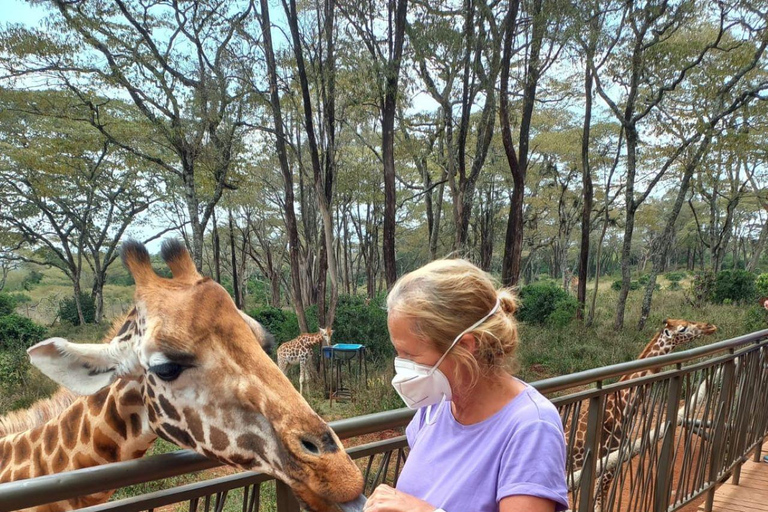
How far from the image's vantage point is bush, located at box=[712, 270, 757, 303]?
16.3 meters

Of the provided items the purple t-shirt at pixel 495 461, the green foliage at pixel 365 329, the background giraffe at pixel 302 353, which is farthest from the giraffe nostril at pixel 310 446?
the green foliage at pixel 365 329

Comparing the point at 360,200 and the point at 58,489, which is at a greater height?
the point at 360,200

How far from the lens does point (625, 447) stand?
2.63m

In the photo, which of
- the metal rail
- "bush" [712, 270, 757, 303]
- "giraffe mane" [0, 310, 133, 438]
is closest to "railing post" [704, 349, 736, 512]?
the metal rail

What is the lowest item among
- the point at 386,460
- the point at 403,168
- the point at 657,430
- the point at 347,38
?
the point at 657,430

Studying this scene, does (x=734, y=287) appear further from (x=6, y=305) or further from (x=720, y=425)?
(x=6, y=305)

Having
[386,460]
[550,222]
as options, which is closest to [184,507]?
[386,460]

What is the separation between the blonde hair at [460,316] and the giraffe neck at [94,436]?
106 cm

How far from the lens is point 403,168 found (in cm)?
1902

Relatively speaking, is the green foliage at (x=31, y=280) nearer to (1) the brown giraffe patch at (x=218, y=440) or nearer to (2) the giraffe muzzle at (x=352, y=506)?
(1) the brown giraffe patch at (x=218, y=440)

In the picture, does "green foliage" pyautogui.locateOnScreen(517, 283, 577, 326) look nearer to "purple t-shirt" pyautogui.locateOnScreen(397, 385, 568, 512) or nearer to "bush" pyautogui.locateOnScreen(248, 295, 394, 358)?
"bush" pyautogui.locateOnScreen(248, 295, 394, 358)

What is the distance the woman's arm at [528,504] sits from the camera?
95cm

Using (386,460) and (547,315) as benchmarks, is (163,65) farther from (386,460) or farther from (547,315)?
(547,315)

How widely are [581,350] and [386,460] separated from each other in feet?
33.2
